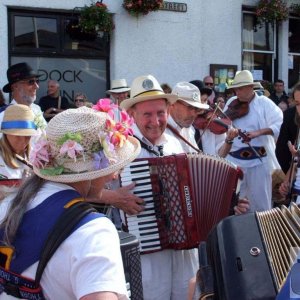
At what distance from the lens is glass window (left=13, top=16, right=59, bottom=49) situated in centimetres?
955

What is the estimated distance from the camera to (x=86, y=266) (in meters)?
1.66

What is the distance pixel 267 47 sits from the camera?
40.1ft

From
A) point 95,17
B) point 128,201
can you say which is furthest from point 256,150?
point 95,17

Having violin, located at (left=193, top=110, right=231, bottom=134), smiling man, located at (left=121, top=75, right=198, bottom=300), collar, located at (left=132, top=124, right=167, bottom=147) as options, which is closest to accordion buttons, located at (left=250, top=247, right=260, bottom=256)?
smiling man, located at (left=121, top=75, right=198, bottom=300)

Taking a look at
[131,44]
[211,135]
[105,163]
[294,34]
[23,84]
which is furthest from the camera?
[294,34]

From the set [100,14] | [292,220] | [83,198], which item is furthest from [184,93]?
[100,14]

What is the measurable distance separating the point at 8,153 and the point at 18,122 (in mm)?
260

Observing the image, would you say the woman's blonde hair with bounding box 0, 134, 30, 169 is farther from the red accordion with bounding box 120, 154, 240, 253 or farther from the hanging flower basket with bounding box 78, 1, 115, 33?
the hanging flower basket with bounding box 78, 1, 115, 33

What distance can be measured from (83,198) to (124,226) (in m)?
1.57

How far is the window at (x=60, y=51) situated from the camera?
31.4ft

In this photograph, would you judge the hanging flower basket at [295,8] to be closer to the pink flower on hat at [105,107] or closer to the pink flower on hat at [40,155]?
the pink flower on hat at [105,107]

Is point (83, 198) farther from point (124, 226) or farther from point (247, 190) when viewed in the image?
point (247, 190)

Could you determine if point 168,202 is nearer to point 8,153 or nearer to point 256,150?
point 8,153

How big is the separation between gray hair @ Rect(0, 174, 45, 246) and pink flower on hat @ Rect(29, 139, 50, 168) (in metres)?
0.06
